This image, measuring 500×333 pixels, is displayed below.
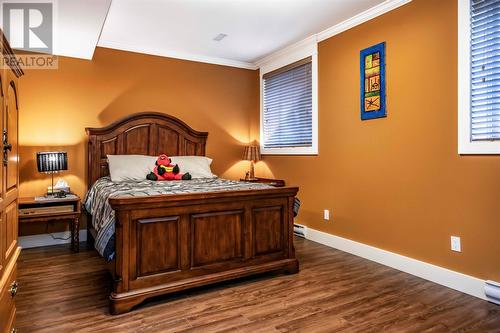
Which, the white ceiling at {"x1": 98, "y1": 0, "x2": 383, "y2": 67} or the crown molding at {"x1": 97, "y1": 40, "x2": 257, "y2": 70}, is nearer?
the white ceiling at {"x1": 98, "y1": 0, "x2": 383, "y2": 67}

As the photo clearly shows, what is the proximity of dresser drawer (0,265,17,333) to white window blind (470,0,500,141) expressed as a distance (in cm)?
309

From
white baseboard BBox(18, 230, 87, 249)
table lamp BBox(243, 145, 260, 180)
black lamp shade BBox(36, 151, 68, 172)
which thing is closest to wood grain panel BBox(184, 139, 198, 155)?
table lamp BBox(243, 145, 260, 180)

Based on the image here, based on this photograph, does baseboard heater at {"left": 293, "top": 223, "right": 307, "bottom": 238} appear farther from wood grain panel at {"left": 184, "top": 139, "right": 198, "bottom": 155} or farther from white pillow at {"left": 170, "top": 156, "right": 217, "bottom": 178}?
wood grain panel at {"left": 184, "top": 139, "right": 198, "bottom": 155}

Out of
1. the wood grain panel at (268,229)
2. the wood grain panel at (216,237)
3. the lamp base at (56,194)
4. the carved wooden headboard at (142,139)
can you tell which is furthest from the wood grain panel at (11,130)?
the carved wooden headboard at (142,139)

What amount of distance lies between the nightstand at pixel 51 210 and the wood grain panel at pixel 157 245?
1733mm

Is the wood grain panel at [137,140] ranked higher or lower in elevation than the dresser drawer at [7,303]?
higher

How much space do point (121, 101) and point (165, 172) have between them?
4.12 ft

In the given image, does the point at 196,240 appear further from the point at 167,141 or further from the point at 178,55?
the point at 178,55

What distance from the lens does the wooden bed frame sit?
2.31 metres

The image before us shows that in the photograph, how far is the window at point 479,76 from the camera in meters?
2.43

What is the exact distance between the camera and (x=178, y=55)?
4.75 metres

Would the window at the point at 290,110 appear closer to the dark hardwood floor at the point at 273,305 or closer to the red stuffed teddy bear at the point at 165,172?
the red stuffed teddy bear at the point at 165,172

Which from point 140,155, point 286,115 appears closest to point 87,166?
point 140,155

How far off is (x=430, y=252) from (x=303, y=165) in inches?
74.5
